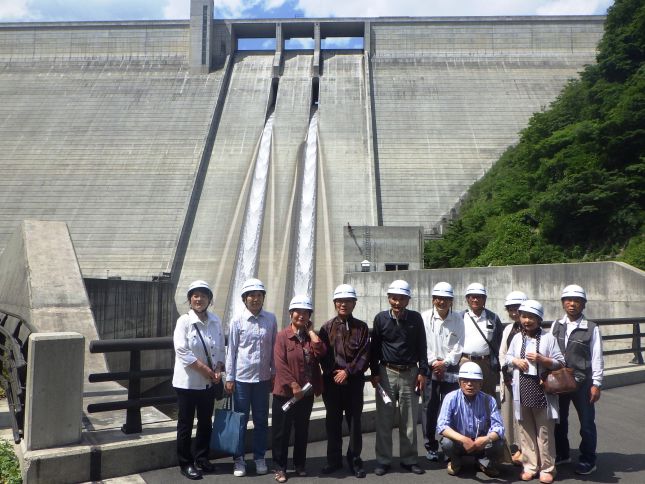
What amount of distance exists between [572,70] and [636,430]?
33.9m

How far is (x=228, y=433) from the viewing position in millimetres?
4961

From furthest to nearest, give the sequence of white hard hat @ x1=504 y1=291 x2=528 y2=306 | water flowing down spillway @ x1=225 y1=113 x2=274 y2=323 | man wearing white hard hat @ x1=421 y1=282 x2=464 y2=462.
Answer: water flowing down spillway @ x1=225 y1=113 x2=274 y2=323 → white hard hat @ x1=504 y1=291 x2=528 y2=306 → man wearing white hard hat @ x1=421 y1=282 x2=464 y2=462

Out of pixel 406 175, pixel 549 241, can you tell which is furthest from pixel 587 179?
pixel 406 175

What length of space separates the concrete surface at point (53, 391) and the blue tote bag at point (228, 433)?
1046 mm

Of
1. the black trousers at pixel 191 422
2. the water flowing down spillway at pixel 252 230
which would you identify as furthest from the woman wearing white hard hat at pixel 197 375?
the water flowing down spillway at pixel 252 230

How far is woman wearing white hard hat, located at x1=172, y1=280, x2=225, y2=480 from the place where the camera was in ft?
16.1

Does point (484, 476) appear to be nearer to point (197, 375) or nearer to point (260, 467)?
point (260, 467)

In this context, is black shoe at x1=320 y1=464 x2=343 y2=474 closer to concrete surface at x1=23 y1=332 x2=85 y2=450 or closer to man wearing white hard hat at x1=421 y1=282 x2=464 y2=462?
man wearing white hard hat at x1=421 y1=282 x2=464 y2=462

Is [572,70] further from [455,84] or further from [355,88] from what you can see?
[355,88]

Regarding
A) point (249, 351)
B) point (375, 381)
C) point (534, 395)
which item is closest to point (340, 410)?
point (375, 381)

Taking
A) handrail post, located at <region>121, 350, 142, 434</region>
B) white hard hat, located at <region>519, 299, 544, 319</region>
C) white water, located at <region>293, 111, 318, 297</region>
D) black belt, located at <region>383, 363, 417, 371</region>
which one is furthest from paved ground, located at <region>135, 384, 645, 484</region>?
white water, located at <region>293, 111, 318, 297</region>

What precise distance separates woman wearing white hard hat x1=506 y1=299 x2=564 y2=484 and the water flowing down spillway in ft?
52.3

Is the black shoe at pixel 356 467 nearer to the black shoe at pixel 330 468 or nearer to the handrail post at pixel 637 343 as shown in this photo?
the black shoe at pixel 330 468

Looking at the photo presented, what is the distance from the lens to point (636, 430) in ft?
21.2
